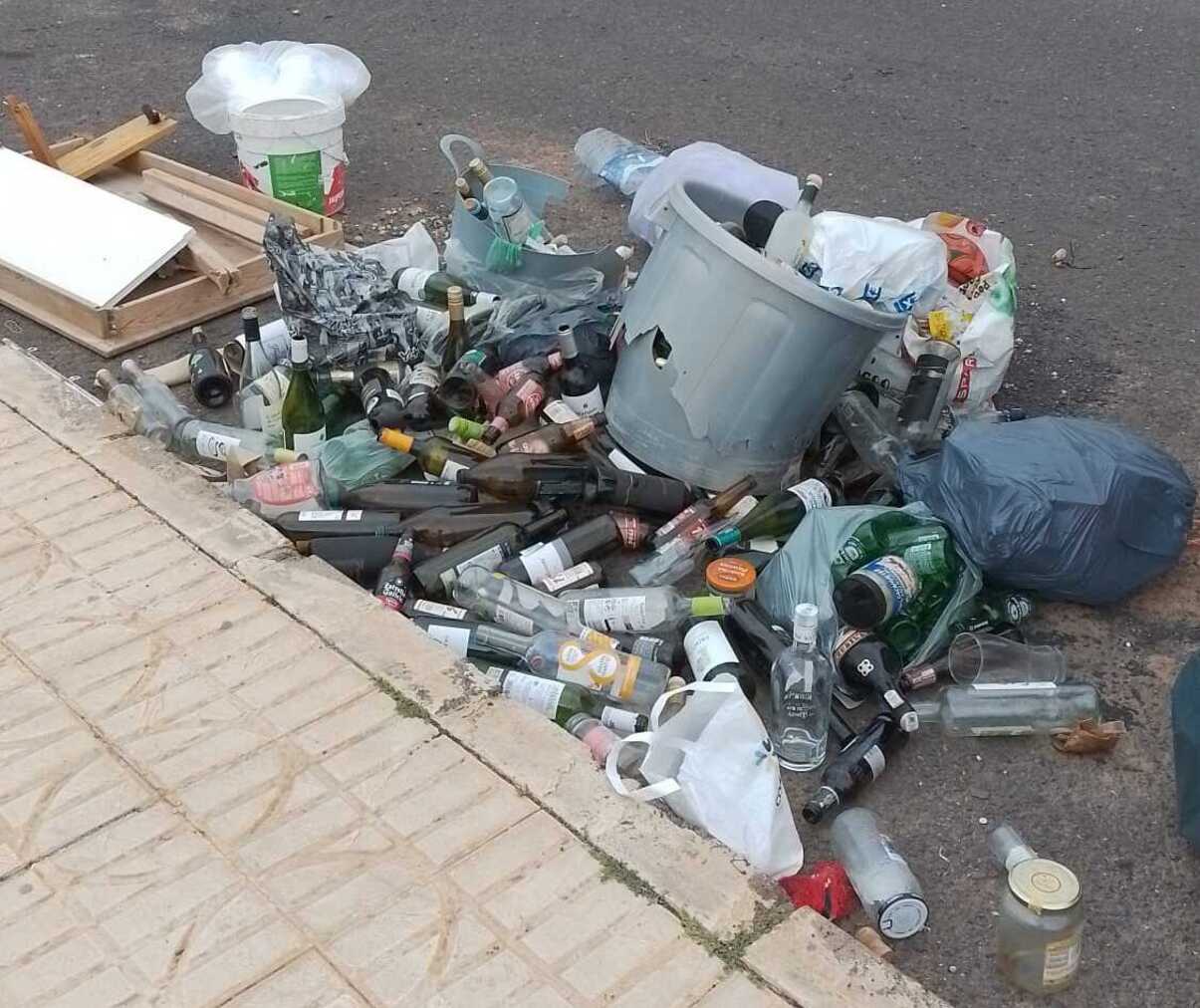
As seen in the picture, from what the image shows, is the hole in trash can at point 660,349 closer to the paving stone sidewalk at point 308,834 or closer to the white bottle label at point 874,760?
the paving stone sidewalk at point 308,834

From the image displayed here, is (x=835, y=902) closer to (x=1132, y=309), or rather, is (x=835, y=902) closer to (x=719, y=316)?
(x=719, y=316)

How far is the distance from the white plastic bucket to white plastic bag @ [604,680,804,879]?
3.40 metres

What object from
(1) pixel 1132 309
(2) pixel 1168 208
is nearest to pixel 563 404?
(1) pixel 1132 309

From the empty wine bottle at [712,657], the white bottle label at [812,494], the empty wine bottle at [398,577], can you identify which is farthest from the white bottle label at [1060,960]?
the empty wine bottle at [398,577]

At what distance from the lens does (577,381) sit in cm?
405

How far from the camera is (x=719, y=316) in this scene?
11.5ft

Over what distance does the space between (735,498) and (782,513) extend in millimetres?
142

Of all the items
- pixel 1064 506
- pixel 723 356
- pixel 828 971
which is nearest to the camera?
pixel 828 971

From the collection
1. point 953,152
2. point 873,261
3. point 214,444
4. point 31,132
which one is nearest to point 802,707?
point 873,261

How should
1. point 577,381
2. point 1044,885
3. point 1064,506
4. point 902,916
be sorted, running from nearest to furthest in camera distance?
point 1044,885 < point 902,916 < point 1064,506 < point 577,381

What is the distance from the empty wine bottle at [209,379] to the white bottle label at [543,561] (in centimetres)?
143

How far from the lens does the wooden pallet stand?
15.1 ft

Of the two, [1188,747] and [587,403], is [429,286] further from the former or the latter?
[1188,747]

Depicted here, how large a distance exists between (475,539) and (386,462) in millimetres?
467
